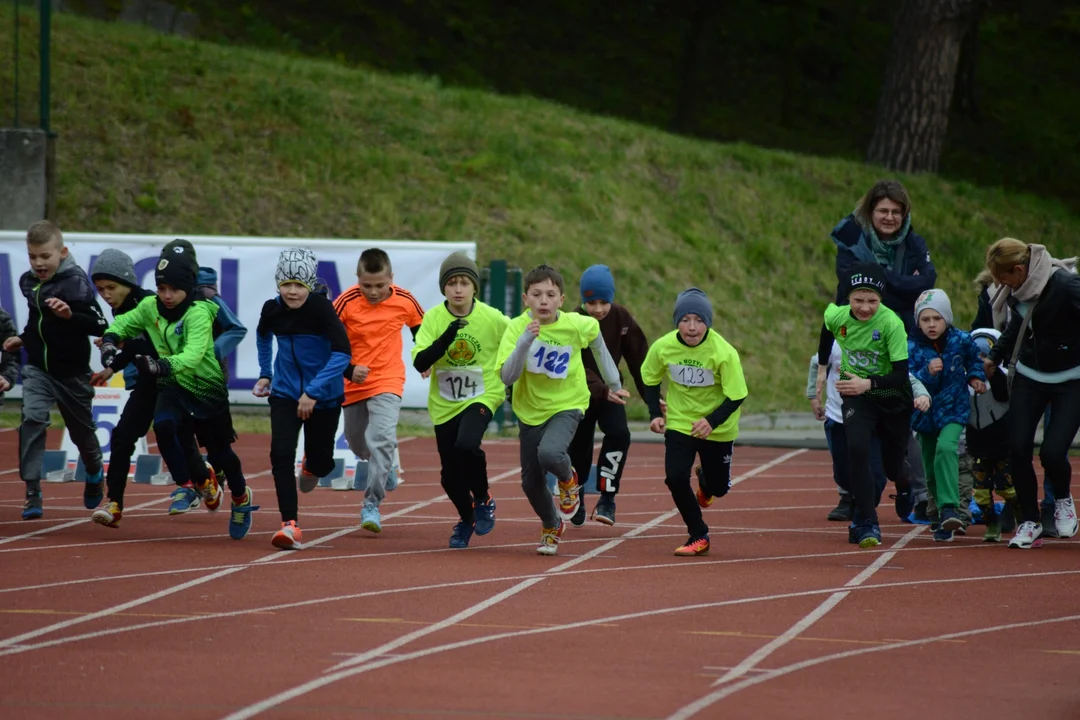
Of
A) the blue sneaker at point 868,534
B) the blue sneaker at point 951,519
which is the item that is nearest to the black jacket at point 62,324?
the blue sneaker at point 868,534

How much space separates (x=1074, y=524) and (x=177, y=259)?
6.00m

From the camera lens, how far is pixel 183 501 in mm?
11594

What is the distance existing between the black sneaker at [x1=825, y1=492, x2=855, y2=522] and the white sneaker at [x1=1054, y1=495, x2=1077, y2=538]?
1.60m

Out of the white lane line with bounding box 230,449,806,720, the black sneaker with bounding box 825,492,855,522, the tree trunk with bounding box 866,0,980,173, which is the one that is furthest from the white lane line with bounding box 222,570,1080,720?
the tree trunk with bounding box 866,0,980,173

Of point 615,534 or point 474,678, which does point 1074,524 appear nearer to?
point 615,534

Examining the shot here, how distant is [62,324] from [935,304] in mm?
5781

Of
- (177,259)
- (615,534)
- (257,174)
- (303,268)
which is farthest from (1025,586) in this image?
(257,174)

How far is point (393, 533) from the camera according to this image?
10.7 m

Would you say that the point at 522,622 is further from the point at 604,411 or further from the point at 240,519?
the point at 604,411

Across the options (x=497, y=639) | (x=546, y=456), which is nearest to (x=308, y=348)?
(x=546, y=456)

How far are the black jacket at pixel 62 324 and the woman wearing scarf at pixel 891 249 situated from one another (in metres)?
4.96

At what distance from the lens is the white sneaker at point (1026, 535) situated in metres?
10.2

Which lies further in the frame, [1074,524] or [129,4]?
[129,4]

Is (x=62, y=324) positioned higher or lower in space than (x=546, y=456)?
higher
